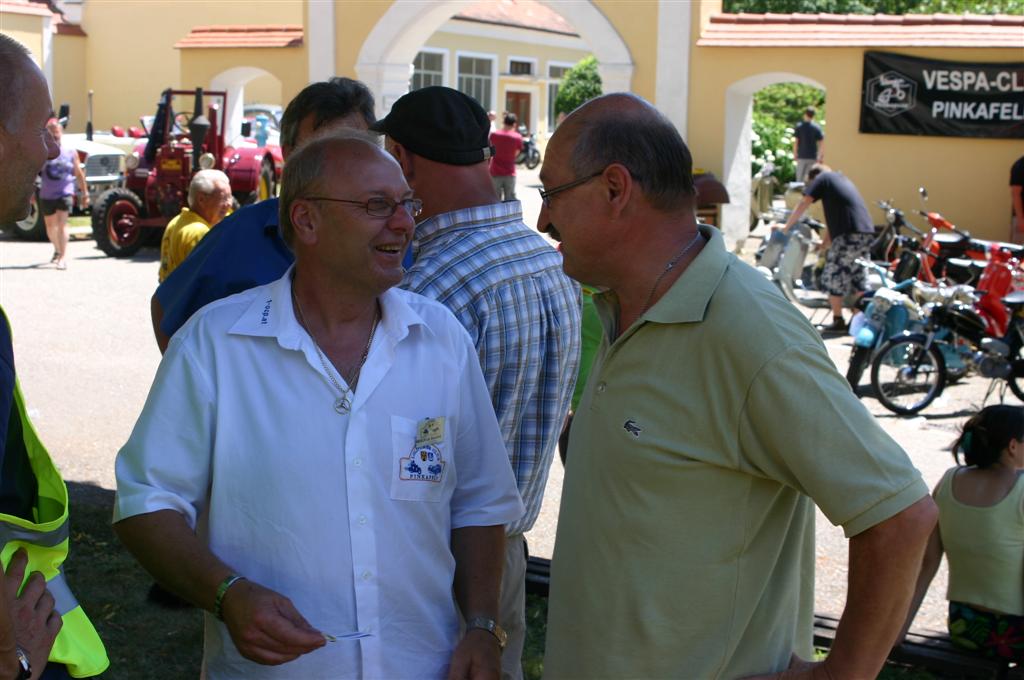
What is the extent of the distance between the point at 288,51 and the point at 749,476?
20588 mm

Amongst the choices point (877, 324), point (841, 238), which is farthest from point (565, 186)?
point (841, 238)

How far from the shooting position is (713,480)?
204 centimetres

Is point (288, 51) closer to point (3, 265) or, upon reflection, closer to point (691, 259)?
point (3, 265)

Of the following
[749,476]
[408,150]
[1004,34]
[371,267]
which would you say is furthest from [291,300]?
[1004,34]

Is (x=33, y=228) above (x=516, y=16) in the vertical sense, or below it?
below

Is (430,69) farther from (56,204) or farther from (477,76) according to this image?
(56,204)

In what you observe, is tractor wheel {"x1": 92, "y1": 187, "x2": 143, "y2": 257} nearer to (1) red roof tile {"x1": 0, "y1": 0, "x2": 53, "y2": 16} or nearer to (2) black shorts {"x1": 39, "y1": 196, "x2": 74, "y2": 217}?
(2) black shorts {"x1": 39, "y1": 196, "x2": 74, "y2": 217}

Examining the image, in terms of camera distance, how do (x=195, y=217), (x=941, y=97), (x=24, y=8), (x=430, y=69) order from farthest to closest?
(x=430, y=69), (x=24, y=8), (x=941, y=97), (x=195, y=217)

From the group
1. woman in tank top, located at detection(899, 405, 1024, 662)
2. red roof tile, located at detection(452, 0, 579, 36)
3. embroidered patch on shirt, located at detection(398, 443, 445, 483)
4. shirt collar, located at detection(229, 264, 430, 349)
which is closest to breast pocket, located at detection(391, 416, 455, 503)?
embroidered patch on shirt, located at detection(398, 443, 445, 483)

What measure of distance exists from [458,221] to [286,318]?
0.80 meters

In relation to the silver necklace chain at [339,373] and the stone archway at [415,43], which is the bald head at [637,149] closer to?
the silver necklace chain at [339,373]

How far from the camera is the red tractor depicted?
16.0 m

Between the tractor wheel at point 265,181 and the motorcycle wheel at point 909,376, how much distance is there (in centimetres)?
1115

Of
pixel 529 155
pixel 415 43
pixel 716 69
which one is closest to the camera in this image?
pixel 716 69
